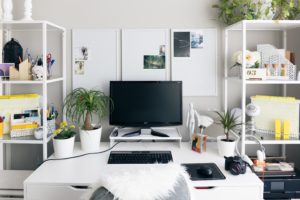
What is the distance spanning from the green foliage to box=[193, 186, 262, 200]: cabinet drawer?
1.18m

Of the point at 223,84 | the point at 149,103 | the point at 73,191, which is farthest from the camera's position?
the point at 223,84

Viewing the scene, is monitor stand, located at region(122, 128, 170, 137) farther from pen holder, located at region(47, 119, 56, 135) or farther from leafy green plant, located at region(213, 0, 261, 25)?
leafy green plant, located at region(213, 0, 261, 25)

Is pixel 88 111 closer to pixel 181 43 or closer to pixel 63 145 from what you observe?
pixel 63 145

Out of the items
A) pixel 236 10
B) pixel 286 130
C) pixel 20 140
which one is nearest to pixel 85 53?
pixel 20 140

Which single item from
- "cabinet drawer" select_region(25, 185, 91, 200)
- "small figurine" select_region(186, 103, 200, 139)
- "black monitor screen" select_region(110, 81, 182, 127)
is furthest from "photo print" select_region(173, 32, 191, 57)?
"cabinet drawer" select_region(25, 185, 91, 200)

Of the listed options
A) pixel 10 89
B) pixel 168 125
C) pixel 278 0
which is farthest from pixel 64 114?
pixel 278 0

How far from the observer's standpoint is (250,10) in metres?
2.14

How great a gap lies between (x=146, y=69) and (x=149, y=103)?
31 cm

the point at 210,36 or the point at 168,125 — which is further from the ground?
the point at 210,36

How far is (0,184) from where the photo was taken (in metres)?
2.07

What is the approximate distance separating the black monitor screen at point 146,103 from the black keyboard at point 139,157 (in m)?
0.33

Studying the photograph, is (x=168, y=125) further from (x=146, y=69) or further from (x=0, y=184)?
(x=0, y=184)

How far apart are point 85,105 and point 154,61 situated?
26.6 inches

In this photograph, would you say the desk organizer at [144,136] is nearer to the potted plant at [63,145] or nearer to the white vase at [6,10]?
the potted plant at [63,145]
